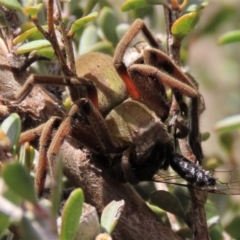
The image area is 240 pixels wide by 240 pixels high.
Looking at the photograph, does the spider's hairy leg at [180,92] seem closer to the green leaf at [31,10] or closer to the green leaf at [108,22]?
the green leaf at [108,22]

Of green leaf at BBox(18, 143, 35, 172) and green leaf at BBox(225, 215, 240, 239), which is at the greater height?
green leaf at BBox(18, 143, 35, 172)

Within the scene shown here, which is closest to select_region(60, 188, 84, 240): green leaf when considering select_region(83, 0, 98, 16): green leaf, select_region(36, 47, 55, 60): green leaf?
select_region(36, 47, 55, 60): green leaf

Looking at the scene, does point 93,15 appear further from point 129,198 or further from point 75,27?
point 129,198

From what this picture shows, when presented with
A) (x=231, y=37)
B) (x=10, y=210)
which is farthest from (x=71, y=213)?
(x=231, y=37)

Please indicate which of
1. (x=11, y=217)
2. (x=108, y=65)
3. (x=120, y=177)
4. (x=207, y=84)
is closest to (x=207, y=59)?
(x=207, y=84)

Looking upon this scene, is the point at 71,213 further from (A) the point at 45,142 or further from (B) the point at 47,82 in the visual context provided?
(B) the point at 47,82

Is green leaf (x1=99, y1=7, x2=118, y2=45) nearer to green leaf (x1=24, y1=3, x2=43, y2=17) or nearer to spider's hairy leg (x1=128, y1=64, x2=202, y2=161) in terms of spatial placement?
spider's hairy leg (x1=128, y1=64, x2=202, y2=161)
